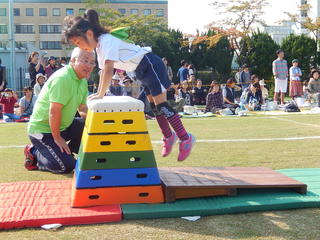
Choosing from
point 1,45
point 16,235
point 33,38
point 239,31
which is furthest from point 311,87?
point 33,38

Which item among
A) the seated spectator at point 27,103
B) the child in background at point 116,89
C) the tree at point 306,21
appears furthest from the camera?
the tree at point 306,21

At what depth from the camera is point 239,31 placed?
34906 millimetres

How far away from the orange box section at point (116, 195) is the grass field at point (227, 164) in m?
0.32

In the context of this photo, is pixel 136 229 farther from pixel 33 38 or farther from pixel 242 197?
pixel 33 38

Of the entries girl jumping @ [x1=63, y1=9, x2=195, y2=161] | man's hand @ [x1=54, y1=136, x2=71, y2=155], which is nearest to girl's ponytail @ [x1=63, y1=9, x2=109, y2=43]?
girl jumping @ [x1=63, y1=9, x2=195, y2=161]

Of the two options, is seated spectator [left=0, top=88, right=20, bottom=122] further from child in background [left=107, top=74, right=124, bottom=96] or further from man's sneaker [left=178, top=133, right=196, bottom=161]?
man's sneaker [left=178, top=133, right=196, bottom=161]

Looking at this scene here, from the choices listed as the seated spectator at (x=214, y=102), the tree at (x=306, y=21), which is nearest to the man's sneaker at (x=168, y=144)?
the seated spectator at (x=214, y=102)

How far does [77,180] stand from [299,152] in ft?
11.3

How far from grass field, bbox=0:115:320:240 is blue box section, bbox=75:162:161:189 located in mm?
391

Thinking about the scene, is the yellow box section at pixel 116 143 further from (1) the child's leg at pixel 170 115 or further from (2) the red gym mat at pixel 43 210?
(1) the child's leg at pixel 170 115

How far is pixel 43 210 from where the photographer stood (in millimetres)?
3135

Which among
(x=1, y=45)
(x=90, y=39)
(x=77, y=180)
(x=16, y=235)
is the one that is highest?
(x=1, y=45)

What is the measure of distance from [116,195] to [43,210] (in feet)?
1.82

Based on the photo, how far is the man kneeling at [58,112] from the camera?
4297 mm
